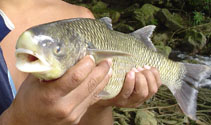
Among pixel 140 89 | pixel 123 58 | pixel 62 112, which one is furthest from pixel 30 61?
pixel 140 89

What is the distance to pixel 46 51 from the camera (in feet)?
2.75

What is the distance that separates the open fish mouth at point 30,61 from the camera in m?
0.76

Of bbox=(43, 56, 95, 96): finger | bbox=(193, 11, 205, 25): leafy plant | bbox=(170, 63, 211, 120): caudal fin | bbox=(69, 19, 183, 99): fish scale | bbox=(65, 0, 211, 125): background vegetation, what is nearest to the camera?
bbox=(43, 56, 95, 96): finger

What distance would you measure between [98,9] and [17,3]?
5774 millimetres

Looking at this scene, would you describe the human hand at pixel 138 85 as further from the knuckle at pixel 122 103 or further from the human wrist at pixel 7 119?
the human wrist at pixel 7 119

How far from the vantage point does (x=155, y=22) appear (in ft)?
20.0

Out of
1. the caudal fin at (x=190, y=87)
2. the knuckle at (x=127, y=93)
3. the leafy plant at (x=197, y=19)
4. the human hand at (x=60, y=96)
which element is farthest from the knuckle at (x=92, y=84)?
the leafy plant at (x=197, y=19)

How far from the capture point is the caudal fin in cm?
168

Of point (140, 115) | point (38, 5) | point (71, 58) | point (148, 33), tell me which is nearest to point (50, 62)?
point (71, 58)

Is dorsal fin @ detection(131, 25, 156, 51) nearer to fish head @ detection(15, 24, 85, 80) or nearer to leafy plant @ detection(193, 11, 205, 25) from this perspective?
fish head @ detection(15, 24, 85, 80)

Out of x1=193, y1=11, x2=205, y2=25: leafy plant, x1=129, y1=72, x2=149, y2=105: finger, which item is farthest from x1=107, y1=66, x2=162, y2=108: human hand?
x1=193, y1=11, x2=205, y2=25: leafy plant

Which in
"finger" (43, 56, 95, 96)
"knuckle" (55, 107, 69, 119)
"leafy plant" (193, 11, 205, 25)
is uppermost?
"leafy plant" (193, 11, 205, 25)

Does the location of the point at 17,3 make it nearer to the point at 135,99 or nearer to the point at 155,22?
the point at 135,99

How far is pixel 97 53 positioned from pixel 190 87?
94 centimetres
